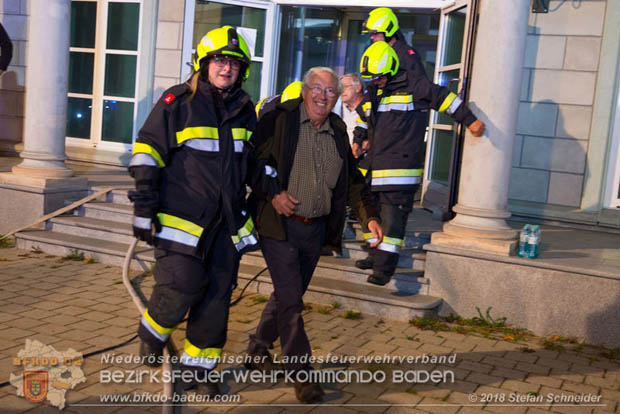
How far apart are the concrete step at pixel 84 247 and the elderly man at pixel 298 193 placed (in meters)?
2.87

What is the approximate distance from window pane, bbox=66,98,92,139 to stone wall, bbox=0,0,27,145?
0.75m

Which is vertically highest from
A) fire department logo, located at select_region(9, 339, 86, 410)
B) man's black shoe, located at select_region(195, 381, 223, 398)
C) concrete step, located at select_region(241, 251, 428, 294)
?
concrete step, located at select_region(241, 251, 428, 294)

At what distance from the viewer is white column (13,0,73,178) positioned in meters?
7.36

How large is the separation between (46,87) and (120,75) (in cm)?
317

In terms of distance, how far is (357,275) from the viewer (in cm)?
601

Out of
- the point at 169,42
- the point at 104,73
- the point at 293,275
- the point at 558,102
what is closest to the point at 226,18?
the point at 169,42

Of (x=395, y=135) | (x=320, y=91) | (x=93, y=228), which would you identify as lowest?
(x=93, y=228)

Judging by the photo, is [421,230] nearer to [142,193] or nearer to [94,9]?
[142,193]

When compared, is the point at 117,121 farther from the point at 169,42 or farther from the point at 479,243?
the point at 479,243

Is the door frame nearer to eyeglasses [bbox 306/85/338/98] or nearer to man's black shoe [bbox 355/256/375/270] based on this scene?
man's black shoe [bbox 355/256/375/270]

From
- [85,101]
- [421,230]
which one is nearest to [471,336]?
[421,230]

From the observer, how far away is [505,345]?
203 inches

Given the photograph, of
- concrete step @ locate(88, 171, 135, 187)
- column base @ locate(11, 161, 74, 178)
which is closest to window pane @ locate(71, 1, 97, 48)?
concrete step @ locate(88, 171, 135, 187)

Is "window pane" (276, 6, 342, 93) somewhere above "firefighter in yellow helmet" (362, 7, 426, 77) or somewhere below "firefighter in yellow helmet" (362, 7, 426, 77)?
above
